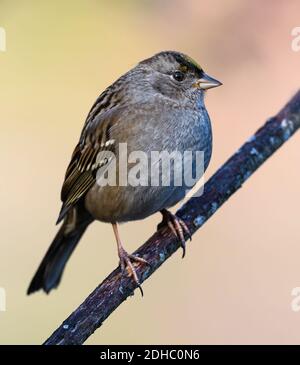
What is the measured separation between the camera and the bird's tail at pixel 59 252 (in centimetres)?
436

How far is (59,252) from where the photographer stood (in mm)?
4422

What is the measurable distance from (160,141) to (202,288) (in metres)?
1.50

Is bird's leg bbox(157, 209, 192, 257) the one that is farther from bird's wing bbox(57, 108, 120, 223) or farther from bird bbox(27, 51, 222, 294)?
bird's wing bbox(57, 108, 120, 223)

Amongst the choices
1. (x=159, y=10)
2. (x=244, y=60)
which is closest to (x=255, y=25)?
(x=244, y=60)

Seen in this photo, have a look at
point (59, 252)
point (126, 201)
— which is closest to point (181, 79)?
point (126, 201)
